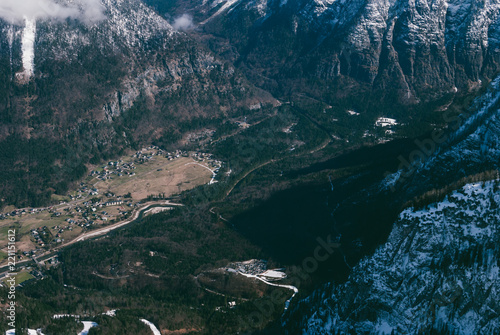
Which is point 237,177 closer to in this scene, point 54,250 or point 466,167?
point 54,250

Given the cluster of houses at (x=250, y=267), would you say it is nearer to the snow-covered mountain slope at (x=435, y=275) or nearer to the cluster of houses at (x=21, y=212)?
the snow-covered mountain slope at (x=435, y=275)

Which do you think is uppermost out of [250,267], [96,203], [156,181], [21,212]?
[156,181]

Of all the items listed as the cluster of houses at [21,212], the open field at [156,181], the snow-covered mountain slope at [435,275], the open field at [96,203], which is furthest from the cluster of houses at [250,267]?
the cluster of houses at [21,212]

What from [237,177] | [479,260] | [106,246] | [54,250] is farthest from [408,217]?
[237,177]

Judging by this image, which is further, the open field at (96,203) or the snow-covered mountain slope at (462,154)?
the open field at (96,203)

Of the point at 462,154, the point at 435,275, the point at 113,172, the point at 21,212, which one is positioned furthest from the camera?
the point at 113,172

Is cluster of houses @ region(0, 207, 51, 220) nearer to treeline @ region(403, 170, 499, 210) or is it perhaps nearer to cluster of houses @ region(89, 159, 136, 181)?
cluster of houses @ region(89, 159, 136, 181)

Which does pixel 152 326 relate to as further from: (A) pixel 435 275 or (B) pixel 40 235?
(B) pixel 40 235

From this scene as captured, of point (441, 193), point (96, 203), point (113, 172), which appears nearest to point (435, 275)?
point (441, 193)
